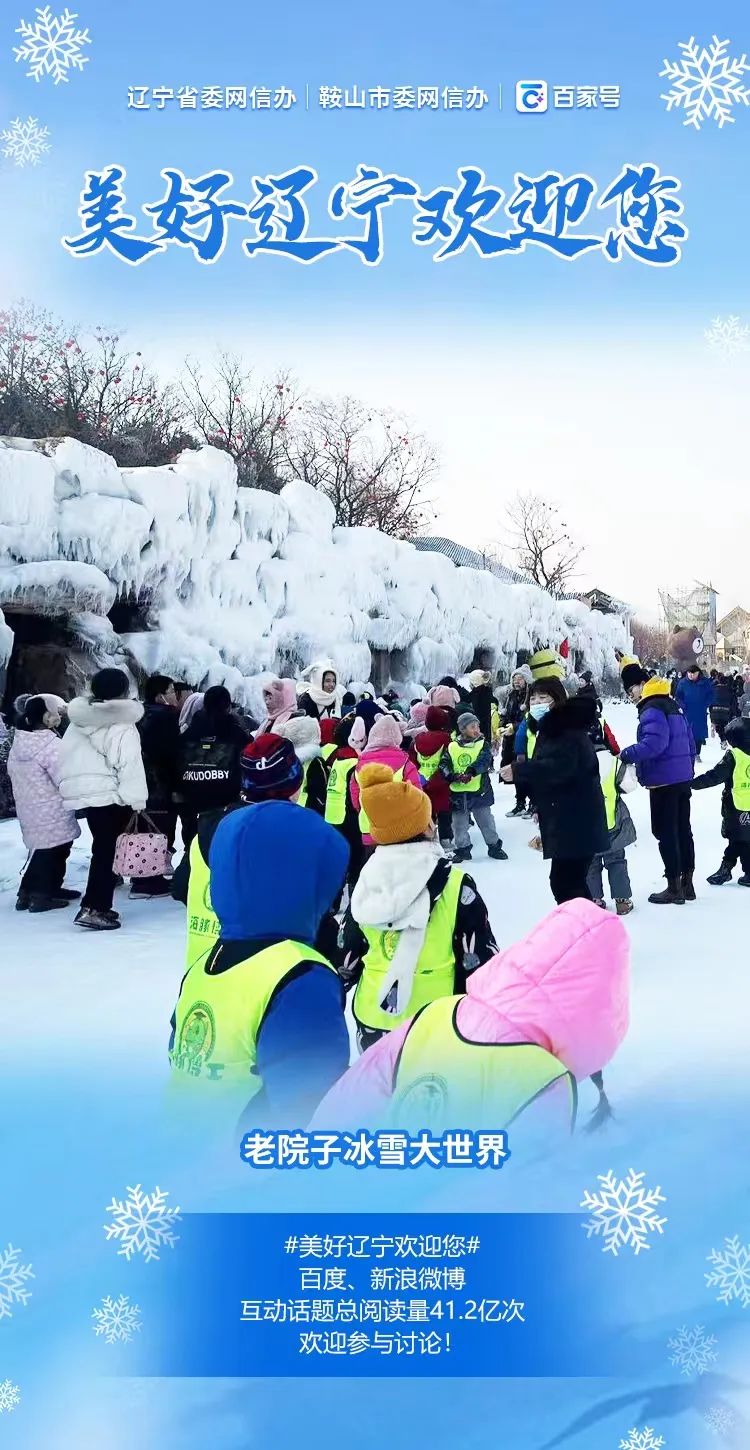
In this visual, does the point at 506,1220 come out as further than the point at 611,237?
No

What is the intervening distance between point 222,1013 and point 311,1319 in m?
0.62

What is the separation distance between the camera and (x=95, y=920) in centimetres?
527

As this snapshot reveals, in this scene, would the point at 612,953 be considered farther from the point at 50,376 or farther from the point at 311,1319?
the point at 50,376

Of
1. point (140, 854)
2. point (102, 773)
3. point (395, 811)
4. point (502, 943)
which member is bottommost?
point (502, 943)

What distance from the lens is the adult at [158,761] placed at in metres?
5.98

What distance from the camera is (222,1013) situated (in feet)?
6.14

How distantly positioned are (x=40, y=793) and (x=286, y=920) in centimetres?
401

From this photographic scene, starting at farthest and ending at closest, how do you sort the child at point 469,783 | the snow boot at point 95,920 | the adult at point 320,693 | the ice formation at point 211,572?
1. the ice formation at point 211,572
2. the child at point 469,783
3. the adult at point 320,693
4. the snow boot at point 95,920

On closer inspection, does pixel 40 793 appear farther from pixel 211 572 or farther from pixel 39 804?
pixel 211 572

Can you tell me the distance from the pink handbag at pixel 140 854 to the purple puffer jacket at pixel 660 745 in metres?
2.27

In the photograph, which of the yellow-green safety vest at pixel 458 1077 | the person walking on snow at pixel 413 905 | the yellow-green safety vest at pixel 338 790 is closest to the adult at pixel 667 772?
the yellow-green safety vest at pixel 338 790

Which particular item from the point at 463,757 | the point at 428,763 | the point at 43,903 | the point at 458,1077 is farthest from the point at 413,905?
the point at 463,757

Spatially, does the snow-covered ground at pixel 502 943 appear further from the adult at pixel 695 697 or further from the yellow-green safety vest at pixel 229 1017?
the adult at pixel 695 697

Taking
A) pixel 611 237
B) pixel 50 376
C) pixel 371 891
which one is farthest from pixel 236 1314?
pixel 50 376
